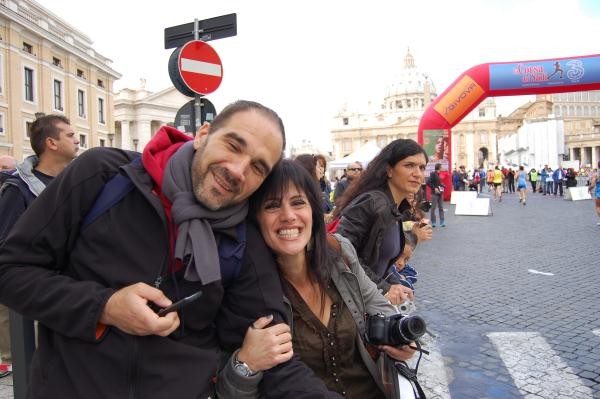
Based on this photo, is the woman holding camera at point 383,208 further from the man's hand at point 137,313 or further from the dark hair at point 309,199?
the man's hand at point 137,313

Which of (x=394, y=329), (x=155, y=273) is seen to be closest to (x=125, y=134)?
(x=394, y=329)

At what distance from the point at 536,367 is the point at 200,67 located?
4004 mm

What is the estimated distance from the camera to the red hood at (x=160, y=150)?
4.63 ft

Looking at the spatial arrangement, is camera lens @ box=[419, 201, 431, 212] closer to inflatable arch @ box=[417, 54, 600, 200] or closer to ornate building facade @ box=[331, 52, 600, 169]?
inflatable arch @ box=[417, 54, 600, 200]

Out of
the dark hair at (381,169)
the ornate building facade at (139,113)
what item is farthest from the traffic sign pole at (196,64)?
the ornate building facade at (139,113)

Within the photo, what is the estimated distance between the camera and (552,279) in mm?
6066

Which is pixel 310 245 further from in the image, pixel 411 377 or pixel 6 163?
pixel 6 163

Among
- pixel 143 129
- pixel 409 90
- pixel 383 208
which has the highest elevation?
pixel 409 90

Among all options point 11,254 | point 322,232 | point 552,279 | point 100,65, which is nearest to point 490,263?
point 552,279

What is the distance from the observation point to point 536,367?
3410 mm

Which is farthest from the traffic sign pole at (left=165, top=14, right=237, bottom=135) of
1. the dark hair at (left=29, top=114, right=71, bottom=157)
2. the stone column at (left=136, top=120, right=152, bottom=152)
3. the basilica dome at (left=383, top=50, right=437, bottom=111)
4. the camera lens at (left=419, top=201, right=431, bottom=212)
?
the basilica dome at (left=383, top=50, right=437, bottom=111)

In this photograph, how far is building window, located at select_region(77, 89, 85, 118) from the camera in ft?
111

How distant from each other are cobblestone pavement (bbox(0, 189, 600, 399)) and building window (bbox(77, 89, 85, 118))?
3164 centimetres

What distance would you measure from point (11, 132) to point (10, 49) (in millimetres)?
4672
